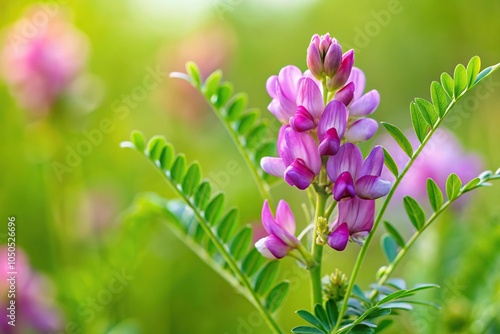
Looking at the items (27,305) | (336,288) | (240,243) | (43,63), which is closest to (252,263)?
(240,243)

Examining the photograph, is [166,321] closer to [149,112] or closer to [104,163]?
[104,163]

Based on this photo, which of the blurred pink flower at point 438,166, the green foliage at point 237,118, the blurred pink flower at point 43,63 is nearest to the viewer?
the green foliage at point 237,118

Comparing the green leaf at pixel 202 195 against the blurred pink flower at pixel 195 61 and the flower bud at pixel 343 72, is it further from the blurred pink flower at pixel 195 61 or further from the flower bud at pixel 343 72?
the blurred pink flower at pixel 195 61

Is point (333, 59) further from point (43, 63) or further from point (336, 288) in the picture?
point (43, 63)

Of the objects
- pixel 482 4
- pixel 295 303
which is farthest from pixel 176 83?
pixel 482 4

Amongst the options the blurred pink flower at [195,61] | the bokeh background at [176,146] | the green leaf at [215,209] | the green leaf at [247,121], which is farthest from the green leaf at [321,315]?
the blurred pink flower at [195,61]

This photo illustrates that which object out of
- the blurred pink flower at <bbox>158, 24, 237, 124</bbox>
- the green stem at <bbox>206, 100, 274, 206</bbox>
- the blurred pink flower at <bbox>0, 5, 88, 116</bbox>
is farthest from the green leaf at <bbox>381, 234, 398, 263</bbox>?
the blurred pink flower at <bbox>158, 24, 237, 124</bbox>
